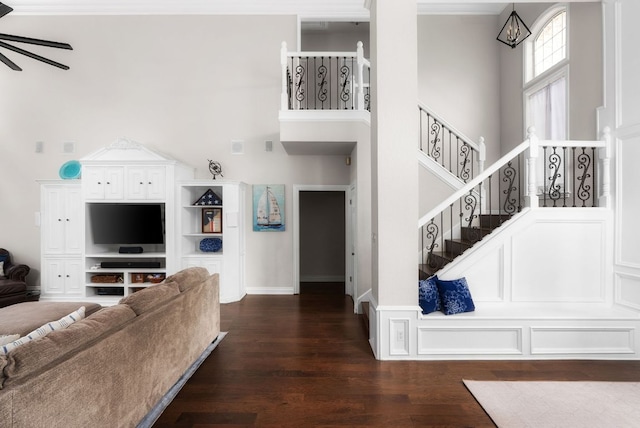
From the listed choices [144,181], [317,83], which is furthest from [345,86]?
[144,181]

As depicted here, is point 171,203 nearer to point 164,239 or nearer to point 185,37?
point 164,239

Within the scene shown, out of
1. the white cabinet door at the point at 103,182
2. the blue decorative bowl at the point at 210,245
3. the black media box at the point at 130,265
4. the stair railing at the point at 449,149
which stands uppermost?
the stair railing at the point at 449,149

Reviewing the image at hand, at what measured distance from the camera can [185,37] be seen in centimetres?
641

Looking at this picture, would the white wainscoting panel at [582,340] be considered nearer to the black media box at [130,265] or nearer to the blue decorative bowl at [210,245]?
the blue decorative bowl at [210,245]

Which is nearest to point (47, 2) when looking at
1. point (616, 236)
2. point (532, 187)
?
point (532, 187)

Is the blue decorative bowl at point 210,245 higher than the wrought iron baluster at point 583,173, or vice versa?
the wrought iron baluster at point 583,173

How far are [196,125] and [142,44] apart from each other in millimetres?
1850

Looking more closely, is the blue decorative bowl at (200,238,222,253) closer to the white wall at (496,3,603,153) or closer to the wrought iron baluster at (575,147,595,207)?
the wrought iron baluster at (575,147,595,207)

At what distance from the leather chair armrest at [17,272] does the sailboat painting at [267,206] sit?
13.3 feet

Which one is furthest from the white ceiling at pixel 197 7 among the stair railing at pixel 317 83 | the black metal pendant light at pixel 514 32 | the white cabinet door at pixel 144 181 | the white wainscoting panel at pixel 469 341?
the white wainscoting panel at pixel 469 341

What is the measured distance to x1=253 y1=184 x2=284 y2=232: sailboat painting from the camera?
6.41 m

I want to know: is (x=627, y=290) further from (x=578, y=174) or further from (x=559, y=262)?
(x=578, y=174)

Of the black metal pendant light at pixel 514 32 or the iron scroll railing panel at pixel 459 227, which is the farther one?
the black metal pendant light at pixel 514 32

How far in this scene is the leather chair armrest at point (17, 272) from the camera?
576cm
